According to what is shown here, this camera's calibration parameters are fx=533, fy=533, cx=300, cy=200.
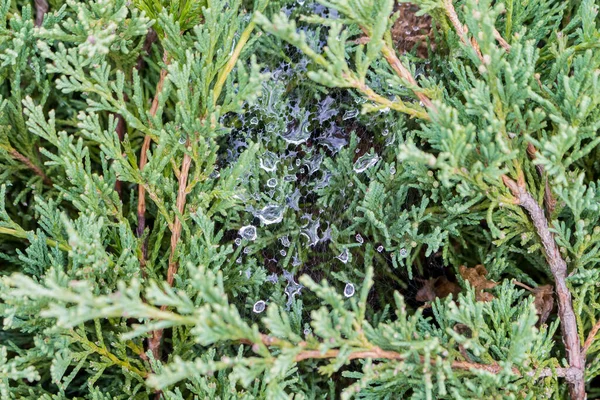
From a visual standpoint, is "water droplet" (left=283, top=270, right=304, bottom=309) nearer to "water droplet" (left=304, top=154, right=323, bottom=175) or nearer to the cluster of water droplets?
the cluster of water droplets

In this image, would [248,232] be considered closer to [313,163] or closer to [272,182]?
[272,182]

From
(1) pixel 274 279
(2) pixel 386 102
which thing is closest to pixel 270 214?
(1) pixel 274 279

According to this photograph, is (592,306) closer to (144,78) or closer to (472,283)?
(472,283)

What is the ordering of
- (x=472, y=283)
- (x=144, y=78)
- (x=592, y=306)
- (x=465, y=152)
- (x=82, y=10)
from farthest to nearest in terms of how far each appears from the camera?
(x=144, y=78) < (x=472, y=283) < (x=592, y=306) < (x=82, y=10) < (x=465, y=152)

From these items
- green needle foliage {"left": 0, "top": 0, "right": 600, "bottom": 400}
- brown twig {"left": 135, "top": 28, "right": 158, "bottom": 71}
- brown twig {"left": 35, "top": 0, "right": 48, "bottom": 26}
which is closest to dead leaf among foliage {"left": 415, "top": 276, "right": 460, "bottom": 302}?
green needle foliage {"left": 0, "top": 0, "right": 600, "bottom": 400}

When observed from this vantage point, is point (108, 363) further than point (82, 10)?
Yes

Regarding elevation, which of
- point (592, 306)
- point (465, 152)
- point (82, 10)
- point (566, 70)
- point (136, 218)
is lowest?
point (136, 218)

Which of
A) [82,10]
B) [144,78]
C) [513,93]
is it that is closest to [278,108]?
[144,78]

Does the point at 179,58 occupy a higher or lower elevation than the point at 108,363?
higher
